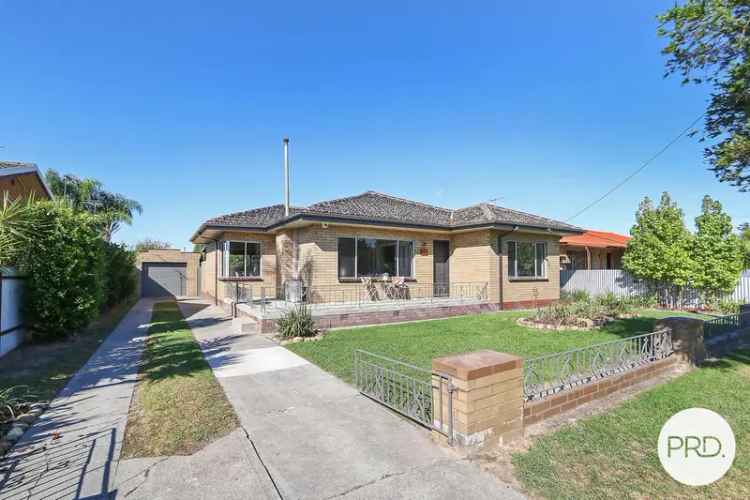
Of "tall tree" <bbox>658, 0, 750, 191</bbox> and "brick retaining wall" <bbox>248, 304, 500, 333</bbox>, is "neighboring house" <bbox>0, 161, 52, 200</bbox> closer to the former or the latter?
"brick retaining wall" <bbox>248, 304, 500, 333</bbox>

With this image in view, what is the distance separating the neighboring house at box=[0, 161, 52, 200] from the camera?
1171 cm

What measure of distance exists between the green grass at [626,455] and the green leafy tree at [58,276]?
1044 centimetres

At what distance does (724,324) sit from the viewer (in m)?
8.66

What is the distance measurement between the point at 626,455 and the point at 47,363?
30.7ft

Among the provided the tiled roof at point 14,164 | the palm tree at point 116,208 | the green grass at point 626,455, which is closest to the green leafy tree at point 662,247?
the green grass at point 626,455

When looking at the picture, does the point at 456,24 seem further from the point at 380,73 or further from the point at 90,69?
the point at 90,69

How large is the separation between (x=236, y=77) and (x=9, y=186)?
8659 mm

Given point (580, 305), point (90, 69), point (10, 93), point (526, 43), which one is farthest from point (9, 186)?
point (580, 305)

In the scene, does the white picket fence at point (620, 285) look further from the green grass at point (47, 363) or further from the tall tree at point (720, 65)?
the green grass at point (47, 363)

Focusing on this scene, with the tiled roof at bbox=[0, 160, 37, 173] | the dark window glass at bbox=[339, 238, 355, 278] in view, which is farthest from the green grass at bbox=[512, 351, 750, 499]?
the tiled roof at bbox=[0, 160, 37, 173]

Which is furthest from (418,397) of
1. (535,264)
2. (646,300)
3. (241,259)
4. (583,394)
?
(646,300)

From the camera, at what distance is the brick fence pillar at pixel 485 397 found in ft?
11.0

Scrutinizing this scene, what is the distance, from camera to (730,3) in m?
4.96

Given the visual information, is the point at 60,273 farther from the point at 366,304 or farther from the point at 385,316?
the point at 385,316
